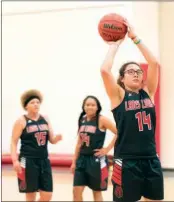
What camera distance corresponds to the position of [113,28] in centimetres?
283

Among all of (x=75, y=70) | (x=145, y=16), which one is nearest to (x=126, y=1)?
(x=145, y=16)

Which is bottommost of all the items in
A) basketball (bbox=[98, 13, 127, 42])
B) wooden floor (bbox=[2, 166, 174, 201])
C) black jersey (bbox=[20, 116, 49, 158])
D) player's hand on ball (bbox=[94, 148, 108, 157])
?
wooden floor (bbox=[2, 166, 174, 201])

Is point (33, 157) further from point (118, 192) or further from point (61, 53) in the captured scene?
point (61, 53)

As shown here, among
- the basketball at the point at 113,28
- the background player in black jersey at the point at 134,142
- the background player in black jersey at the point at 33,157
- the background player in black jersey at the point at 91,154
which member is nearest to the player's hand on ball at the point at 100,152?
the background player in black jersey at the point at 91,154

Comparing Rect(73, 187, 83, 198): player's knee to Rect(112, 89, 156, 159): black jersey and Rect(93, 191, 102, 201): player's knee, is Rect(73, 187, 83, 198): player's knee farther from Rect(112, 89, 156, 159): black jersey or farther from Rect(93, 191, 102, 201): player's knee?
Rect(112, 89, 156, 159): black jersey

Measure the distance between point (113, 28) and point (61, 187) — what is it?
2983 millimetres

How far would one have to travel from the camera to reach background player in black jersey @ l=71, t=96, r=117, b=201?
4.13 meters

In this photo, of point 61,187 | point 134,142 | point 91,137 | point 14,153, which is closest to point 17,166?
point 14,153

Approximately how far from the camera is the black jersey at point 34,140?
4133 millimetres

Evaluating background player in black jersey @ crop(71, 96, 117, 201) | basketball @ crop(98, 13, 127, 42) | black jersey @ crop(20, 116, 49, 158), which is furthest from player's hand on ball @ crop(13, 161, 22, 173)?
basketball @ crop(98, 13, 127, 42)

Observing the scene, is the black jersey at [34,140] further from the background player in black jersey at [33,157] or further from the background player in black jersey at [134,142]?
the background player in black jersey at [134,142]

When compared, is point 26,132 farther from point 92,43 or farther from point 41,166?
point 92,43

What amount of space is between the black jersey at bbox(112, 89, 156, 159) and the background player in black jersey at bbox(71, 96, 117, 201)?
1421 mm

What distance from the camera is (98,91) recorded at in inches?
203
